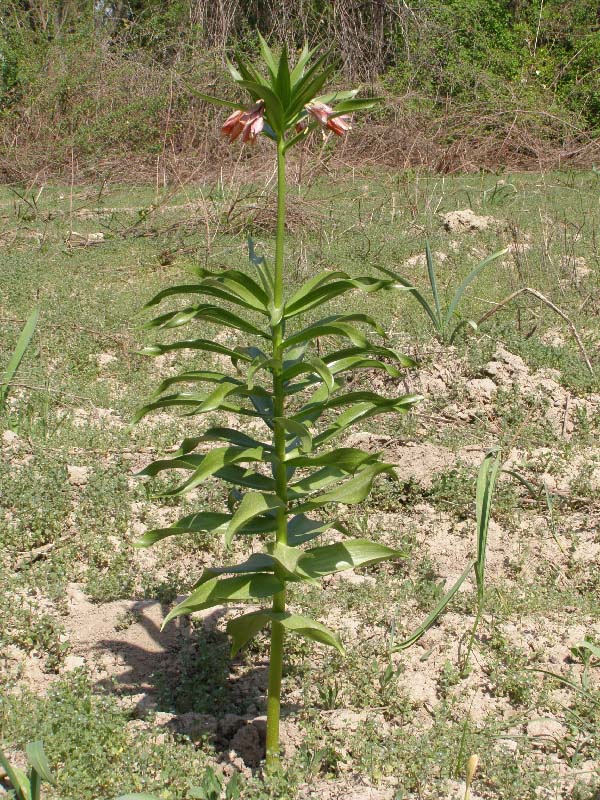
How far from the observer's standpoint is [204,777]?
7.96 ft

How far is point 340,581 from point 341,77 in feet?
44.1

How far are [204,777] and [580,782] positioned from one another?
40.6 inches

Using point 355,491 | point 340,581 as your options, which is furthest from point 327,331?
point 340,581

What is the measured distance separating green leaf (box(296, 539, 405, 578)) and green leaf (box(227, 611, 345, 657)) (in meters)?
0.13

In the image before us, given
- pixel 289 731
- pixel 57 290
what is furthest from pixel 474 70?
pixel 289 731

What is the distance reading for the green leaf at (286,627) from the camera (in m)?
2.33

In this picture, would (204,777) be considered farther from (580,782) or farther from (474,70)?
(474,70)

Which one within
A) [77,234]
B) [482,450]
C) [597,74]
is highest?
[597,74]

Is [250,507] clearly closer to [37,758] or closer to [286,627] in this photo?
[286,627]

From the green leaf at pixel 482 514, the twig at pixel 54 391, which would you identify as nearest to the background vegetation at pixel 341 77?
the twig at pixel 54 391

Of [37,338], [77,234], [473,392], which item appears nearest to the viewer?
[473,392]

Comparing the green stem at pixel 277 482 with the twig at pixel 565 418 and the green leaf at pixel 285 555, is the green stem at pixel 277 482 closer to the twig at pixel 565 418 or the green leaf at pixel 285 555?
the green leaf at pixel 285 555

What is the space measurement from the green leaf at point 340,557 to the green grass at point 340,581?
Answer: 590 mm

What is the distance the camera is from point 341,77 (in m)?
15.4
